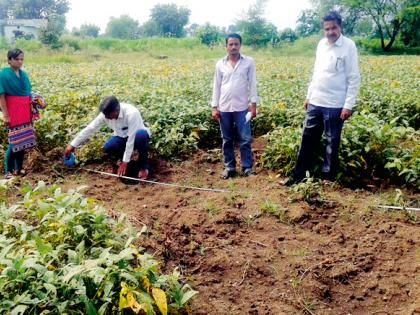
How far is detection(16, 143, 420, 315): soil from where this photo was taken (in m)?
2.81

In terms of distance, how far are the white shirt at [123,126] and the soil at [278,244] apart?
468 mm

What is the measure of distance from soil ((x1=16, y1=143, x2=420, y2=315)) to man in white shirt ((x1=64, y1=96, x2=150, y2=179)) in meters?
0.33

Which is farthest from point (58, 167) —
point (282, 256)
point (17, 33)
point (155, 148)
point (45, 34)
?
point (17, 33)

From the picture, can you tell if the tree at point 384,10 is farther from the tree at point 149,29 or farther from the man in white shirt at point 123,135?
the tree at point 149,29

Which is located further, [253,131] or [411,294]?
[253,131]

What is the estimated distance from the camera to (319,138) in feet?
15.2

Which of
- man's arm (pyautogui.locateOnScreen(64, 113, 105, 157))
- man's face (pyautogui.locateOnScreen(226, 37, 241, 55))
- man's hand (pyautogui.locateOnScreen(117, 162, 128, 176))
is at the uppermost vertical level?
man's face (pyautogui.locateOnScreen(226, 37, 241, 55))

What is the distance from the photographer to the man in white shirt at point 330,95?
13.5 feet

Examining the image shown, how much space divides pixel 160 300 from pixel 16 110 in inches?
139

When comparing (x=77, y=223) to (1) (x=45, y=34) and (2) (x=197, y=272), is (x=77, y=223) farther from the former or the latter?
(1) (x=45, y=34)

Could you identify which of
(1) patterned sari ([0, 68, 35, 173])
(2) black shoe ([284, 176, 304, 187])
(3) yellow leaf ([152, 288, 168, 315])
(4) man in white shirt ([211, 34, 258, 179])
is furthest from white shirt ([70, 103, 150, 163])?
(3) yellow leaf ([152, 288, 168, 315])

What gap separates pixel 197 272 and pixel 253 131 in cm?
380

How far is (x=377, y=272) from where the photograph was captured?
309 centimetres

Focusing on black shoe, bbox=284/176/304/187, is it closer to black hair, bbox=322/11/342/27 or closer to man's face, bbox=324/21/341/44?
man's face, bbox=324/21/341/44
